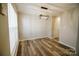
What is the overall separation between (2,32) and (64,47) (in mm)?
1320

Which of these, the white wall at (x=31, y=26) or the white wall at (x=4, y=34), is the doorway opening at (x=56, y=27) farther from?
the white wall at (x=4, y=34)

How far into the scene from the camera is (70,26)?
1447 mm

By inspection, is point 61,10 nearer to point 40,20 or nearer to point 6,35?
point 40,20

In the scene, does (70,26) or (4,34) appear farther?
(70,26)

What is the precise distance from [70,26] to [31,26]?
83 centimetres

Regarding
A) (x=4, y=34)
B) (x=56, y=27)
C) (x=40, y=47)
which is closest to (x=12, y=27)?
(x=4, y=34)

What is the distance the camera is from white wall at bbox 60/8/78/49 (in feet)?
4.46

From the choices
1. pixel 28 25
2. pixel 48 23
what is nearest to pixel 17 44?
pixel 28 25

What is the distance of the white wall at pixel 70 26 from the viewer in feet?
4.46

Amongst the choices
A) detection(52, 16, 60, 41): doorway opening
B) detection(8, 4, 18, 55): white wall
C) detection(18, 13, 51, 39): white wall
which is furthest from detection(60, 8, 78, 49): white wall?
detection(8, 4, 18, 55): white wall

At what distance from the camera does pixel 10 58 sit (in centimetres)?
103

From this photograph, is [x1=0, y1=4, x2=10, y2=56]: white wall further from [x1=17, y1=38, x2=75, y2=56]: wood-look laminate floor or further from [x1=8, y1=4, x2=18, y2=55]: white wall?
[x1=17, y1=38, x2=75, y2=56]: wood-look laminate floor

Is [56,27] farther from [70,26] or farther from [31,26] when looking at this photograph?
[31,26]

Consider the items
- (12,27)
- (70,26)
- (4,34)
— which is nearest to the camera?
(4,34)
